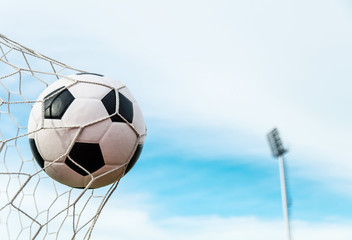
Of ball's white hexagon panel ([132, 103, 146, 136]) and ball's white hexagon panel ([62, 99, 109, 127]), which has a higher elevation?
ball's white hexagon panel ([132, 103, 146, 136])

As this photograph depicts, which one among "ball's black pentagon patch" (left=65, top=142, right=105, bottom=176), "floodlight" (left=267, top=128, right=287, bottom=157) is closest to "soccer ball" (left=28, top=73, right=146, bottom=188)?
"ball's black pentagon patch" (left=65, top=142, right=105, bottom=176)

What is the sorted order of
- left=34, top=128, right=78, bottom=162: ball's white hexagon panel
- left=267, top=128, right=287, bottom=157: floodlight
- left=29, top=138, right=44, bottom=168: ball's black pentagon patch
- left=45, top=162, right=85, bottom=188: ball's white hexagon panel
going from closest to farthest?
left=34, top=128, right=78, bottom=162: ball's white hexagon panel
left=45, top=162, right=85, bottom=188: ball's white hexagon panel
left=29, top=138, right=44, bottom=168: ball's black pentagon patch
left=267, top=128, right=287, bottom=157: floodlight

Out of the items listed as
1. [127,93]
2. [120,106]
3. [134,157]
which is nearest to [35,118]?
[120,106]

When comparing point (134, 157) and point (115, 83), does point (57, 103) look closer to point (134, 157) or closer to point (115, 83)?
point (115, 83)

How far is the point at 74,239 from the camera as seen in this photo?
496cm

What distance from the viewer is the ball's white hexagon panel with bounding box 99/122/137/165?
458cm

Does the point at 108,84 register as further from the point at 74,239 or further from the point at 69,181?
the point at 74,239

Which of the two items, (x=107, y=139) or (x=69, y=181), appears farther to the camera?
(x=69, y=181)

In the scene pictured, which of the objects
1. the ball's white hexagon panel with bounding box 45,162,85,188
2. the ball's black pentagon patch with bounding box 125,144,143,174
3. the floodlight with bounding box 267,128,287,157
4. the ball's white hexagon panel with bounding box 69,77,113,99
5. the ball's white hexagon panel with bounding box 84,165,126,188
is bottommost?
the ball's white hexagon panel with bounding box 45,162,85,188

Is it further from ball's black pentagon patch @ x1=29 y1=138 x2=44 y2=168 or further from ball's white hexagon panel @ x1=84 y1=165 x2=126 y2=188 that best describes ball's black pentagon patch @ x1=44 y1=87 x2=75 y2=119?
ball's white hexagon panel @ x1=84 y1=165 x2=126 y2=188

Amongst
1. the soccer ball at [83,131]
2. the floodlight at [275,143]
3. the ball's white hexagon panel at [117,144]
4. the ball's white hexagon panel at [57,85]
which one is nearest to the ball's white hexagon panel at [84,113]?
the soccer ball at [83,131]

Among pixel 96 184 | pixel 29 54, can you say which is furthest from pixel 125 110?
pixel 29 54

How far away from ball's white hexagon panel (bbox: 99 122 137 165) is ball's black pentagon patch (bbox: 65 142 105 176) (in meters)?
0.07

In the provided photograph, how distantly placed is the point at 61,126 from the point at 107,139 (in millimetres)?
565
